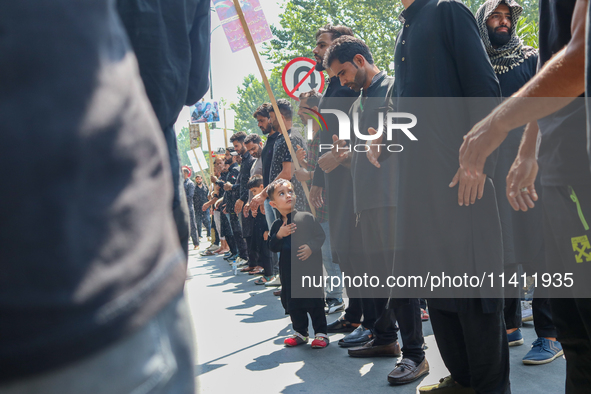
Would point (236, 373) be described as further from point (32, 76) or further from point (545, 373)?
point (32, 76)

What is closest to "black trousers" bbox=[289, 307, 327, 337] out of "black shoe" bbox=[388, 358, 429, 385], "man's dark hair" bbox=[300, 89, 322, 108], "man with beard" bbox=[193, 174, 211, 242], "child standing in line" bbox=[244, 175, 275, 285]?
"black shoe" bbox=[388, 358, 429, 385]

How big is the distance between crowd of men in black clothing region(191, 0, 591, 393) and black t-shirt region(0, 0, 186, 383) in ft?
3.71

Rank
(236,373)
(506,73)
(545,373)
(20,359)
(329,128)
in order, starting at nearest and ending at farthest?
(20,359), (545,373), (236,373), (506,73), (329,128)

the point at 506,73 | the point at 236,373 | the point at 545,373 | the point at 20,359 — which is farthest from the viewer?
the point at 506,73

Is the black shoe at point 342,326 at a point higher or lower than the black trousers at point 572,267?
lower

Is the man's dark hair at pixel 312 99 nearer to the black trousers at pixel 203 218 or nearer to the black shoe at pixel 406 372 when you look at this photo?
the black shoe at pixel 406 372

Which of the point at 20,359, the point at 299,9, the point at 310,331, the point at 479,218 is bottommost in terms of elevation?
the point at 310,331

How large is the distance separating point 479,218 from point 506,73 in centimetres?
203

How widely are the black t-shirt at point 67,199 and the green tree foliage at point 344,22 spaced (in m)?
26.2

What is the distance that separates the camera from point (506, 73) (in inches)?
152

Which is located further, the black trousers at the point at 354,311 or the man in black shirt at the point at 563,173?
the black trousers at the point at 354,311

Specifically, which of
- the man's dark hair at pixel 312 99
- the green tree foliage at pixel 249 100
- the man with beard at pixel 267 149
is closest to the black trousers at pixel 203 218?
the man with beard at pixel 267 149

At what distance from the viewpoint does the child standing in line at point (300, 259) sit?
4.11 meters

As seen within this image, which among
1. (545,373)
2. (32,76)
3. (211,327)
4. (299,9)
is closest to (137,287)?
(32,76)
